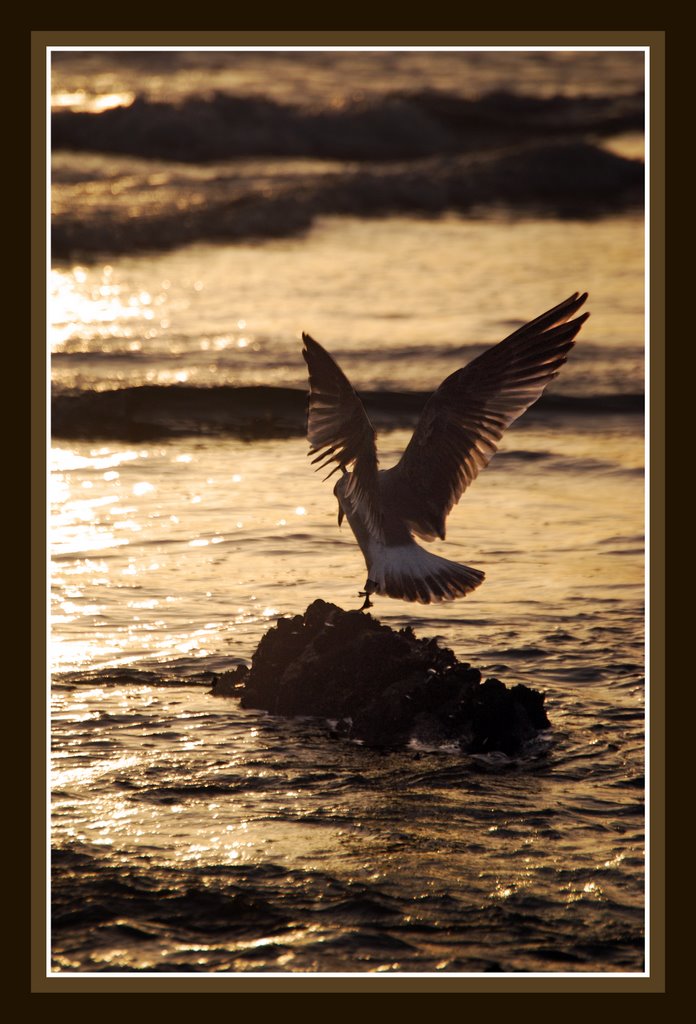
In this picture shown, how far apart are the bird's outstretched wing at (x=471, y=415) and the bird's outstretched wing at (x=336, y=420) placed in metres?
0.61

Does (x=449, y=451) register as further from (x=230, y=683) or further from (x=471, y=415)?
(x=230, y=683)

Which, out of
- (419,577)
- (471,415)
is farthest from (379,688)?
(471,415)

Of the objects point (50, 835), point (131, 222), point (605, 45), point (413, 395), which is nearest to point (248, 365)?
point (413, 395)

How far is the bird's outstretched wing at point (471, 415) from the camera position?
692 cm

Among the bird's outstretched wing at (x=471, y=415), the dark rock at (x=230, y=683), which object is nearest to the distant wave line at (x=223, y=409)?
the bird's outstretched wing at (x=471, y=415)

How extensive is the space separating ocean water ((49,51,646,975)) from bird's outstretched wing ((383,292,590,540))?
69cm

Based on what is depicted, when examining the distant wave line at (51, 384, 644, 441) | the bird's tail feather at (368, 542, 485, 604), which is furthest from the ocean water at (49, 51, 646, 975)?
the bird's tail feather at (368, 542, 485, 604)

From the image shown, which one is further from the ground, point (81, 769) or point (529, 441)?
point (529, 441)

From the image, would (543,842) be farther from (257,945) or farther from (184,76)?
(184,76)

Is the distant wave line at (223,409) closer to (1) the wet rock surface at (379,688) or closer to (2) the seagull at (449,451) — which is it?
(2) the seagull at (449,451)

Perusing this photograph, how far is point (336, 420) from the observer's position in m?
6.10

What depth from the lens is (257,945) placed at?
4.76 metres

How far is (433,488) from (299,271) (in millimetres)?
8916

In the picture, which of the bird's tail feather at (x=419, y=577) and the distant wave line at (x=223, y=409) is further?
the distant wave line at (x=223, y=409)
